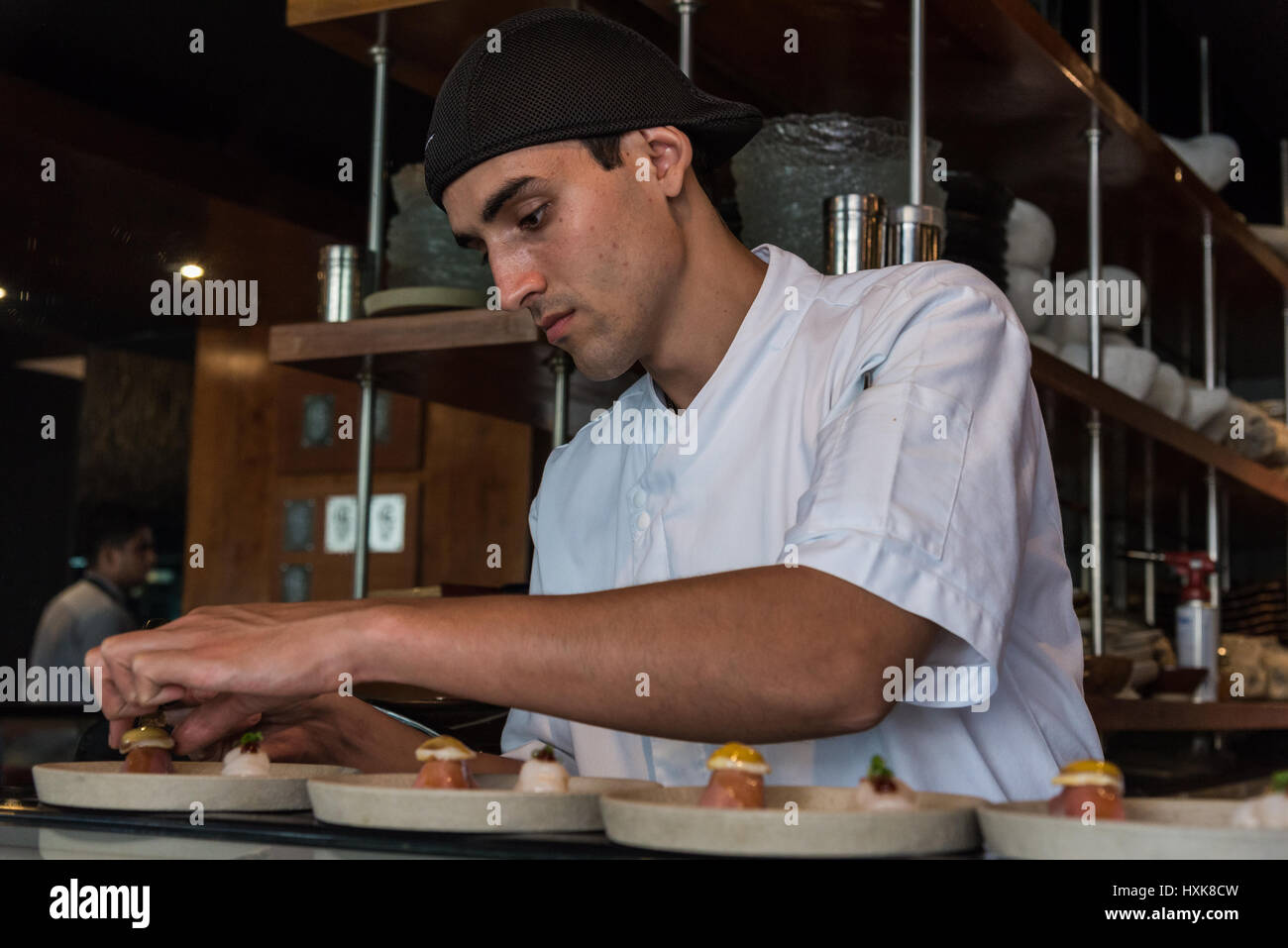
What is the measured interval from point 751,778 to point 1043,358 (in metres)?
1.26

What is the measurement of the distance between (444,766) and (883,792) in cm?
27

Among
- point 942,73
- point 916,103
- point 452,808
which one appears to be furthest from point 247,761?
point 942,73

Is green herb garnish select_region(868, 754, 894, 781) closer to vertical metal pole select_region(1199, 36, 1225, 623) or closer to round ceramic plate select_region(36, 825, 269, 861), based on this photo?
round ceramic plate select_region(36, 825, 269, 861)

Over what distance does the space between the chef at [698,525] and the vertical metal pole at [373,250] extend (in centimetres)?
46

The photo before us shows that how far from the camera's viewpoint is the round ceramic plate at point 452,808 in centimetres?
74

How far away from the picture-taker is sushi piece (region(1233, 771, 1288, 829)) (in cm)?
63

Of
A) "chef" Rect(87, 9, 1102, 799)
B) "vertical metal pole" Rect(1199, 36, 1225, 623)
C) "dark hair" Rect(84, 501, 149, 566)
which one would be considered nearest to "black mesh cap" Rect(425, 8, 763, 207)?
"chef" Rect(87, 9, 1102, 799)

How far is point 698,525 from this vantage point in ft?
4.13

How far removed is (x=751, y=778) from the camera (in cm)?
76

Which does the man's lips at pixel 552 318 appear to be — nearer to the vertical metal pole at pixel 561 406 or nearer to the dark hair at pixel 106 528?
the vertical metal pole at pixel 561 406

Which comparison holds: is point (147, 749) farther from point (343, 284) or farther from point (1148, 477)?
point (1148, 477)

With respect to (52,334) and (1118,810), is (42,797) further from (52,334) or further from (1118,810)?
(52,334)
